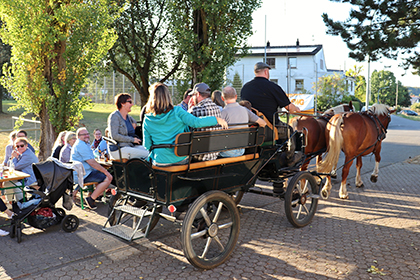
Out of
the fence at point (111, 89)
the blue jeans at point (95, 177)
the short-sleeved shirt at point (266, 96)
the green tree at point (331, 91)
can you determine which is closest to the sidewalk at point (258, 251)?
the blue jeans at point (95, 177)

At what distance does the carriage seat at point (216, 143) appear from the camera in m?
4.32

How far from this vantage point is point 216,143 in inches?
182

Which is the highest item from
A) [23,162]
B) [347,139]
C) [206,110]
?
[206,110]

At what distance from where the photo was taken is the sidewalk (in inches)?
171

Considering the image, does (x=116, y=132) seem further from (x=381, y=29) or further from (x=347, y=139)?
(x=381, y=29)

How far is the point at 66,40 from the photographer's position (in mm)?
9516

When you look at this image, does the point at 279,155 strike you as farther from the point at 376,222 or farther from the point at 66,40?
the point at 66,40

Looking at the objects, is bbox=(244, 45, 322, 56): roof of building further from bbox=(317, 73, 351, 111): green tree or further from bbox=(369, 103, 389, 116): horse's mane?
bbox=(369, 103, 389, 116): horse's mane

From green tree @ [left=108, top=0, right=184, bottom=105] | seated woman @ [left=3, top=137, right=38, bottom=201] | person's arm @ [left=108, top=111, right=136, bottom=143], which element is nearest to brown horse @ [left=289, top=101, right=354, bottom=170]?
person's arm @ [left=108, top=111, right=136, bottom=143]

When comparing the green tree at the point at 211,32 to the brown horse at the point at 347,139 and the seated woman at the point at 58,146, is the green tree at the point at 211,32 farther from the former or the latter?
the seated woman at the point at 58,146

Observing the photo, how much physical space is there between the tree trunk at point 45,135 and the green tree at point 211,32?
483 cm

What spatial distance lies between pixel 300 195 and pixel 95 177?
3.69 m

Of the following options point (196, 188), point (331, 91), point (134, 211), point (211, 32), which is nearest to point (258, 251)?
point (196, 188)

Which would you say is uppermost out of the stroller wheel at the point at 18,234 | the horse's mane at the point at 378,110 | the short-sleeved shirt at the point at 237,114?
the horse's mane at the point at 378,110
